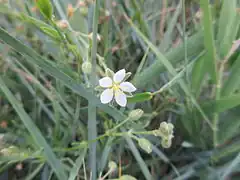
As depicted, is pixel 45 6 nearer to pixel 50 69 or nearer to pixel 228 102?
pixel 50 69

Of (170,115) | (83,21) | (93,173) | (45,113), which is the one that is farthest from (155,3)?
(93,173)

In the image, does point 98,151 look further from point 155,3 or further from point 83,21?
point 155,3

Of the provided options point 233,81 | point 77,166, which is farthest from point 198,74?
point 77,166

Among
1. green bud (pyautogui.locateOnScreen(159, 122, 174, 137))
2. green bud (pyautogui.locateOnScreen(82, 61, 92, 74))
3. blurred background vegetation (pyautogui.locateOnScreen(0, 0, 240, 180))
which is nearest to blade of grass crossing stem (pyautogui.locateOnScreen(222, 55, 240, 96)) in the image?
blurred background vegetation (pyautogui.locateOnScreen(0, 0, 240, 180))

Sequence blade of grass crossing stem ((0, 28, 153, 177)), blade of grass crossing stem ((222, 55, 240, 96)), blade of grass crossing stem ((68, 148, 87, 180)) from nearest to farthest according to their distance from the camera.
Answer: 1. blade of grass crossing stem ((0, 28, 153, 177))
2. blade of grass crossing stem ((68, 148, 87, 180))
3. blade of grass crossing stem ((222, 55, 240, 96))

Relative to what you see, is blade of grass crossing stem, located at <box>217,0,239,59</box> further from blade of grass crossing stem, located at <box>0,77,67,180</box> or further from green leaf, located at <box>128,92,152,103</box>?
blade of grass crossing stem, located at <box>0,77,67,180</box>

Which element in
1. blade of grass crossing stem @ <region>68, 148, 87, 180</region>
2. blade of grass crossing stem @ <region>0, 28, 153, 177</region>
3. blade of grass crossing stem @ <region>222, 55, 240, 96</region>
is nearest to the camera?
blade of grass crossing stem @ <region>0, 28, 153, 177</region>
